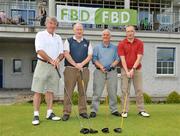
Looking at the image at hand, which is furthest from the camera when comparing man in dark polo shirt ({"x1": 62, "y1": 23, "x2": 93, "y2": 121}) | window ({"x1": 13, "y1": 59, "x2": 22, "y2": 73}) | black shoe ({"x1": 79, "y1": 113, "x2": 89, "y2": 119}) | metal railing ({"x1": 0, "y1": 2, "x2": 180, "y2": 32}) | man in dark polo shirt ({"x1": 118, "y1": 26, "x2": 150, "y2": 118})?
window ({"x1": 13, "y1": 59, "x2": 22, "y2": 73})

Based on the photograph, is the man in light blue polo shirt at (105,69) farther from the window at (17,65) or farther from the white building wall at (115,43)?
the window at (17,65)

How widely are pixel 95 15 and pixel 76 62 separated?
13.5m

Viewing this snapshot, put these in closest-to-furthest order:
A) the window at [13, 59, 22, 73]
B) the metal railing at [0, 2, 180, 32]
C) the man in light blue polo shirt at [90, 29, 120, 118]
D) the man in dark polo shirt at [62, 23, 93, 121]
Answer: the man in dark polo shirt at [62, 23, 93, 121] → the man in light blue polo shirt at [90, 29, 120, 118] → the metal railing at [0, 2, 180, 32] → the window at [13, 59, 22, 73]

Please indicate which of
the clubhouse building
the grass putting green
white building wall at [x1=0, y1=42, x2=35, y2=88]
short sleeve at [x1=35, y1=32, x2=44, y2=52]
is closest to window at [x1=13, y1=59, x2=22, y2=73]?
the clubhouse building

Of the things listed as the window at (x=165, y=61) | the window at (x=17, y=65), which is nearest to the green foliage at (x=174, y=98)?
the window at (x=165, y=61)

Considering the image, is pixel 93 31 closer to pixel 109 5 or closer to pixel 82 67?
pixel 109 5

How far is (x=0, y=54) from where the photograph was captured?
27.0 metres

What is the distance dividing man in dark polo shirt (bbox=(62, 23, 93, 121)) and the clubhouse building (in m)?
12.2

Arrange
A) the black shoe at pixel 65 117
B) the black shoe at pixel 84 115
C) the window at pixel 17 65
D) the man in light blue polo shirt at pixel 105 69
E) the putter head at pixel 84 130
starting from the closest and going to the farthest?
the putter head at pixel 84 130 → the black shoe at pixel 65 117 → the black shoe at pixel 84 115 → the man in light blue polo shirt at pixel 105 69 → the window at pixel 17 65

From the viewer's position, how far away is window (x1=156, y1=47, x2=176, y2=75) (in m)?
24.0

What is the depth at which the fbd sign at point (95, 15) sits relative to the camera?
69.9 ft

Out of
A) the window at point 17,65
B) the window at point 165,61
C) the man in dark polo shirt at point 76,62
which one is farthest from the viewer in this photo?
the window at point 17,65

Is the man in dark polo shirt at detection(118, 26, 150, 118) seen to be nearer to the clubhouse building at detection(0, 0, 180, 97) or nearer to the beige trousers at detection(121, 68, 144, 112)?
the beige trousers at detection(121, 68, 144, 112)

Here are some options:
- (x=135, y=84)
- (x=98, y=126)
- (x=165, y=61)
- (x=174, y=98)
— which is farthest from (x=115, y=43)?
(x=98, y=126)
